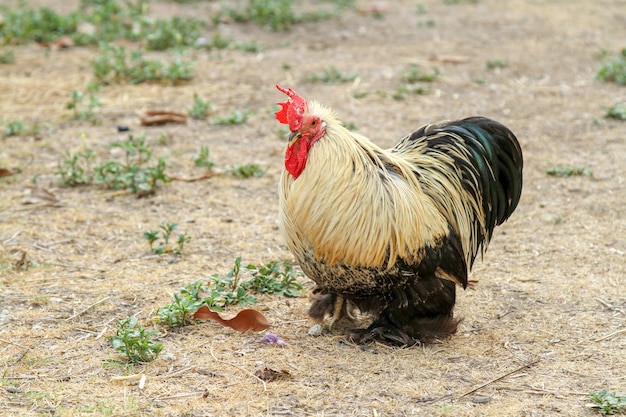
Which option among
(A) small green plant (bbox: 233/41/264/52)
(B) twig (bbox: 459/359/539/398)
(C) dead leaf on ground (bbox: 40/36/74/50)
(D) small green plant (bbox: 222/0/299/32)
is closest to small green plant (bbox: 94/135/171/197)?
(B) twig (bbox: 459/359/539/398)

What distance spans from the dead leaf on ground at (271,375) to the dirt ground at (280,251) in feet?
0.10

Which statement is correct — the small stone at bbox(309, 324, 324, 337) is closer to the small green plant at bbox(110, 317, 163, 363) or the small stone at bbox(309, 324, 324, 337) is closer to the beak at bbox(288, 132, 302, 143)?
the small green plant at bbox(110, 317, 163, 363)

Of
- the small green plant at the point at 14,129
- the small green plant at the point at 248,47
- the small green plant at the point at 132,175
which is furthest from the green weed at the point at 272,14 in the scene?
the small green plant at the point at 132,175

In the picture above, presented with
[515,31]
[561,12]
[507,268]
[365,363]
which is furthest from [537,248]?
[561,12]

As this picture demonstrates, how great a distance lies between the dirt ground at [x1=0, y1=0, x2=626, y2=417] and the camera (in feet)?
13.3

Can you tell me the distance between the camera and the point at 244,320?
4.71 meters

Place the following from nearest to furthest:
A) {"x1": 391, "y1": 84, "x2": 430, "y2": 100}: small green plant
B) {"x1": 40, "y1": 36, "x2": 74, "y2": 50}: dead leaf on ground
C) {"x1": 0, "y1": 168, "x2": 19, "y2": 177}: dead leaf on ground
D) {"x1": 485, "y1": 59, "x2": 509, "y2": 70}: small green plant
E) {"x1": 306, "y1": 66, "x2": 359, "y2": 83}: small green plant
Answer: {"x1": 0, "y1": 168, "x2": 19, "y2": 177}: dead leaf on ground, {"x1": 391, "y1": 84, "x2": 430, "y2": 100}: small green plant, {"x1": 306, "y1": 66, "x2": 359, "y2": 83}: small green plant, {"x1": 485, "y1": 59, "x2": 509, "y2": 70}: small green plant, {"x1": 40, "y1": 36, "x2": 74, "y2": 50}: dead leaf on ground

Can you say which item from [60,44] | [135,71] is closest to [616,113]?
[135,71]

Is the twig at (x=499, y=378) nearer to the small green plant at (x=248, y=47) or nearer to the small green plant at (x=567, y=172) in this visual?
the small green plant at (x=567, y=172)

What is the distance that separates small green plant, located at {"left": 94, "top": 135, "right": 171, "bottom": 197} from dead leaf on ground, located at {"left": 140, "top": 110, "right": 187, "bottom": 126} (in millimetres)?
1327

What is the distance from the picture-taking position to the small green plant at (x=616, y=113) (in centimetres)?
883

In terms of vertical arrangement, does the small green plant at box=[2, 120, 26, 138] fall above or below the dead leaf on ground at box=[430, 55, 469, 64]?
below

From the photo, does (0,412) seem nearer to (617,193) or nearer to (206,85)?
(617,193)

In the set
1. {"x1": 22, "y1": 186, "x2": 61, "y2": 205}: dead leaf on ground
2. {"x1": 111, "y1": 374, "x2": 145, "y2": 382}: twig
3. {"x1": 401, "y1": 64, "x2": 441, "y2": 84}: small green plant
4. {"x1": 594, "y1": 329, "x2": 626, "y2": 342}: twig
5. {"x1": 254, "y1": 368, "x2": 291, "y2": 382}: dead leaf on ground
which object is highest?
{"x1": 401, "y1": 64, "x2": 441, "y2": 84}: small green plant
